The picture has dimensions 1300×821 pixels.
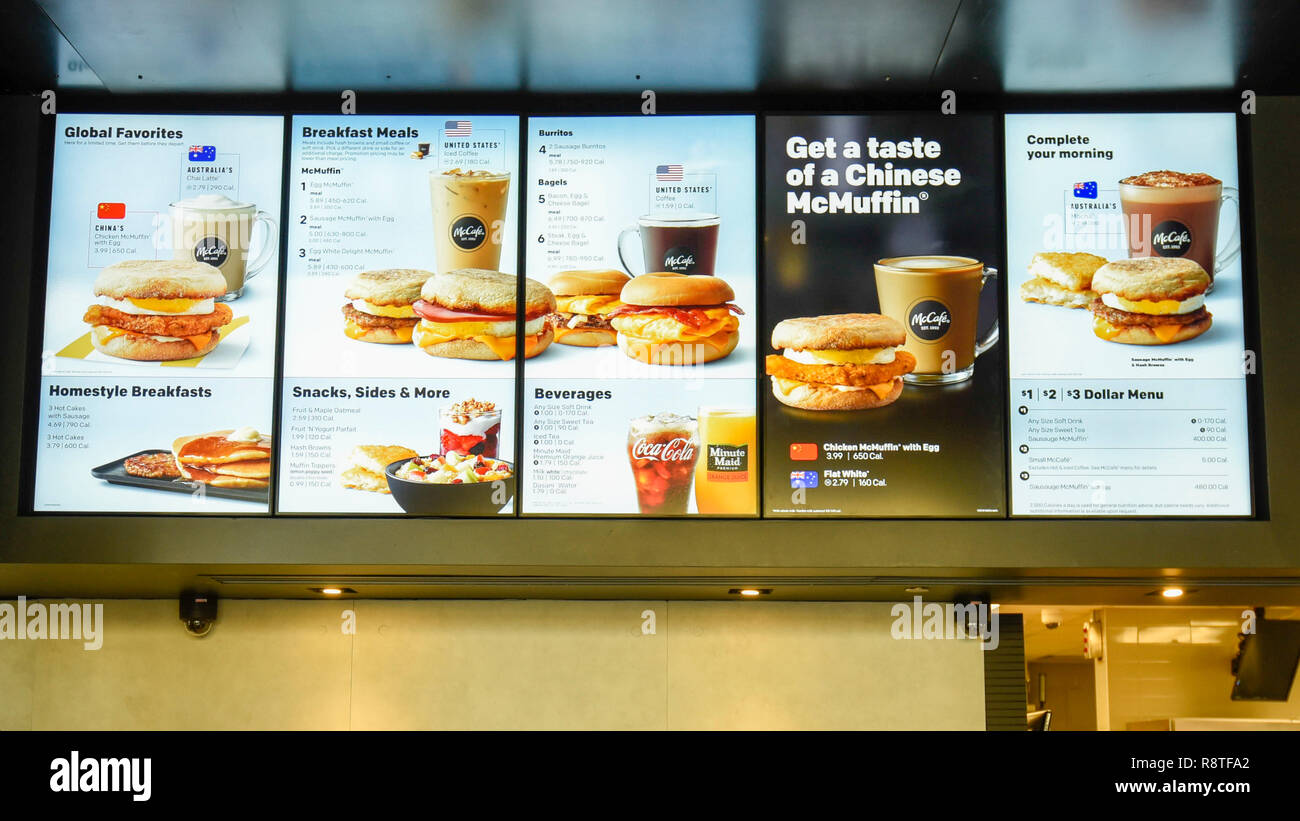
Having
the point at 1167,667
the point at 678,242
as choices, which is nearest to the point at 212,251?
the point at 678,242

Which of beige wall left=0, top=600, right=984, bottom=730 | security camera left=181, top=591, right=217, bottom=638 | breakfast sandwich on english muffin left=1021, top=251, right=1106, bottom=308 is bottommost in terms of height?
beige wall left=0, top=600, right=984, bottom=730

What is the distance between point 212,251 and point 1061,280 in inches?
121

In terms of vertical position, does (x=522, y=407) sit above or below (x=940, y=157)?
below

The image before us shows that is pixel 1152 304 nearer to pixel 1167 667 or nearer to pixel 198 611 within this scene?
pixel 198 611

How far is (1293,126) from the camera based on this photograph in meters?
4.25

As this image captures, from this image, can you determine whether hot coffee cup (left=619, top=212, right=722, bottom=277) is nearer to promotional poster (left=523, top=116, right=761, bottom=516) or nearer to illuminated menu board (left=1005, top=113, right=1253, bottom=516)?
promotional poster (left=523, top=116, right=761, bottom=516)

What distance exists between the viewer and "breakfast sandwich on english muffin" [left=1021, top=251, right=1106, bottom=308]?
13.6 feet

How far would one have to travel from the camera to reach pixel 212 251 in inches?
165

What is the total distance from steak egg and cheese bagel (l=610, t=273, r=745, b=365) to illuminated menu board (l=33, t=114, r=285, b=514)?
1301mm

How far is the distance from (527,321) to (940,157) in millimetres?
1632

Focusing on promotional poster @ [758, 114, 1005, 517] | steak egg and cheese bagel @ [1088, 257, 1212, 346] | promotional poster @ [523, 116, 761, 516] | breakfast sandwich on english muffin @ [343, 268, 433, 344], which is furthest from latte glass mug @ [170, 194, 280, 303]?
steak egg and cheese bagel @ [1088, 257, 1212, 346]

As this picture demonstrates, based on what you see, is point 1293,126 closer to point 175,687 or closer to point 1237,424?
point 1237,424

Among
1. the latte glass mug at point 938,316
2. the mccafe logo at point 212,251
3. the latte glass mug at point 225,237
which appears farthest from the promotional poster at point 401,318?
the latte glass mug at point 938,316

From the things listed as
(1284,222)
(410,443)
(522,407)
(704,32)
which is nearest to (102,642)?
(410,443)
